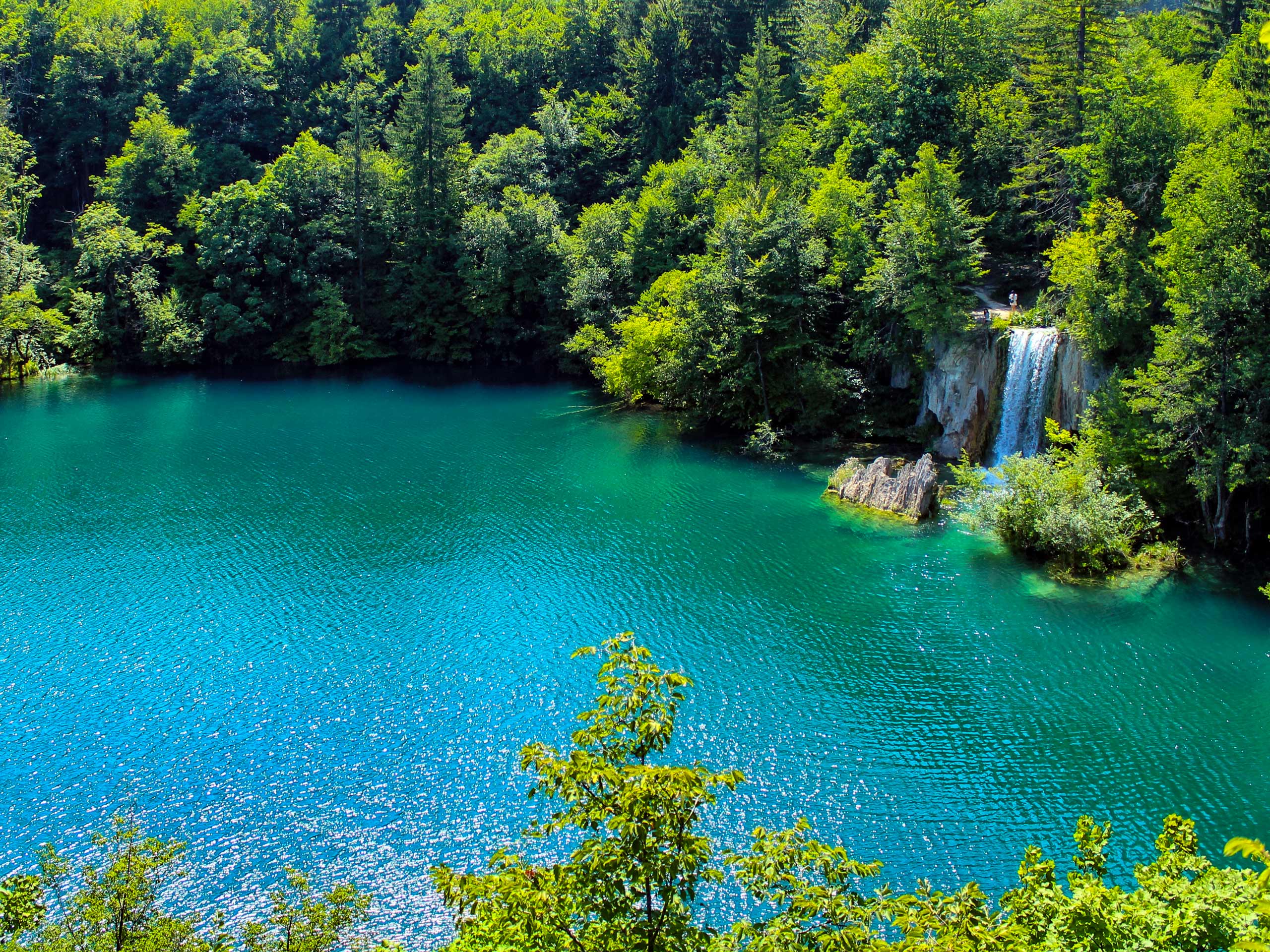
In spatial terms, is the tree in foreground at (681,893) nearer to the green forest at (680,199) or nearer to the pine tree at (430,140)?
the green forest at (680,199)

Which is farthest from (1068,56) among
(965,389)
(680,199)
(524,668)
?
(524,668)

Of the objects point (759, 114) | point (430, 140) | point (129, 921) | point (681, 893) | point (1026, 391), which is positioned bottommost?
point (129, 921)

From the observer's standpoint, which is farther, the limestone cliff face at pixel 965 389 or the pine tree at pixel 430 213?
the pine tree at pixel 430 213

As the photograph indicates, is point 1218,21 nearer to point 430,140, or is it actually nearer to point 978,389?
point 978,389

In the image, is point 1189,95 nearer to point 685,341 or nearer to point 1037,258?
point 1037,258

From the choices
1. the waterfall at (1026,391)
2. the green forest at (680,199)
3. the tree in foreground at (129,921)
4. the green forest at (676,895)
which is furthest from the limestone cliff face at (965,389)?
the tree in foreground at (129,921)

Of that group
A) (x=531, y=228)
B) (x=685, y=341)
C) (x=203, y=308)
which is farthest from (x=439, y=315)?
(x=685, y=341)
